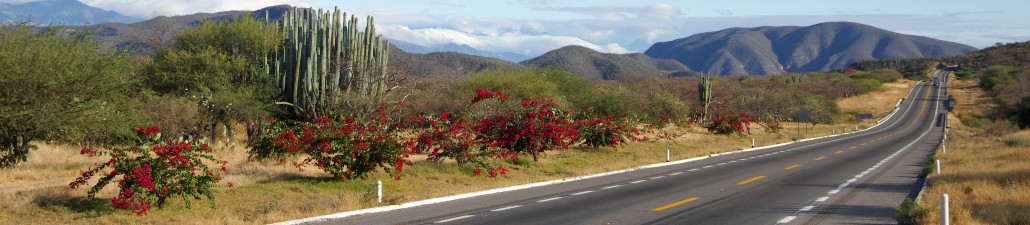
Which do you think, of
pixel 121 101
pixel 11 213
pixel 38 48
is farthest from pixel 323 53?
pixel 11 213

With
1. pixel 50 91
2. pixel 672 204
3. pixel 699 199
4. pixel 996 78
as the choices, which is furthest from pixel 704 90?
pixel 996 78

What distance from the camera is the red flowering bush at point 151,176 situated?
13820 millimetres

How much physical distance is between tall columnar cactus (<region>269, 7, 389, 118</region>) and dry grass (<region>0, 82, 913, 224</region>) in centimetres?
319

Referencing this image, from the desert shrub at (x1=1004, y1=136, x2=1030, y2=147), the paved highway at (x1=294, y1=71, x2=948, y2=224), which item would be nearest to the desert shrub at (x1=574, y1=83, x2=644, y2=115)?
the desert shrub at (x1=1004, y1=136, x2=1030, y2=147)

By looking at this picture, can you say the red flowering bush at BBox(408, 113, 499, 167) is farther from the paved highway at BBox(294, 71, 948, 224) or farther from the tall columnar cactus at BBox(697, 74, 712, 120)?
the tall columnar cactus at BBox(697, 74, 712, 120)

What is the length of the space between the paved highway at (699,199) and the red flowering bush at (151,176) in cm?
270

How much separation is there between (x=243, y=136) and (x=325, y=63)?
10834 mm

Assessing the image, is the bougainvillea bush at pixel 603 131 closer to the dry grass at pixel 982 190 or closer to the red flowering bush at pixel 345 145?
the dry grass at pixel 982 190

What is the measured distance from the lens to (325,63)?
2923 cm

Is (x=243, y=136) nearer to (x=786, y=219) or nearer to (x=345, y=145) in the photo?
(x=345, y=145)

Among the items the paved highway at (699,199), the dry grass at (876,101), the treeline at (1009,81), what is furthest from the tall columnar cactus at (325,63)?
the dry grass at (876,101)

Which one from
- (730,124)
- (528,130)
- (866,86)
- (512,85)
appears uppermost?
(512,85)

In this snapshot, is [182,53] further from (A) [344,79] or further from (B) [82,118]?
(B) [82,118]

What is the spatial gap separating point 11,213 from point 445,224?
265 inches
